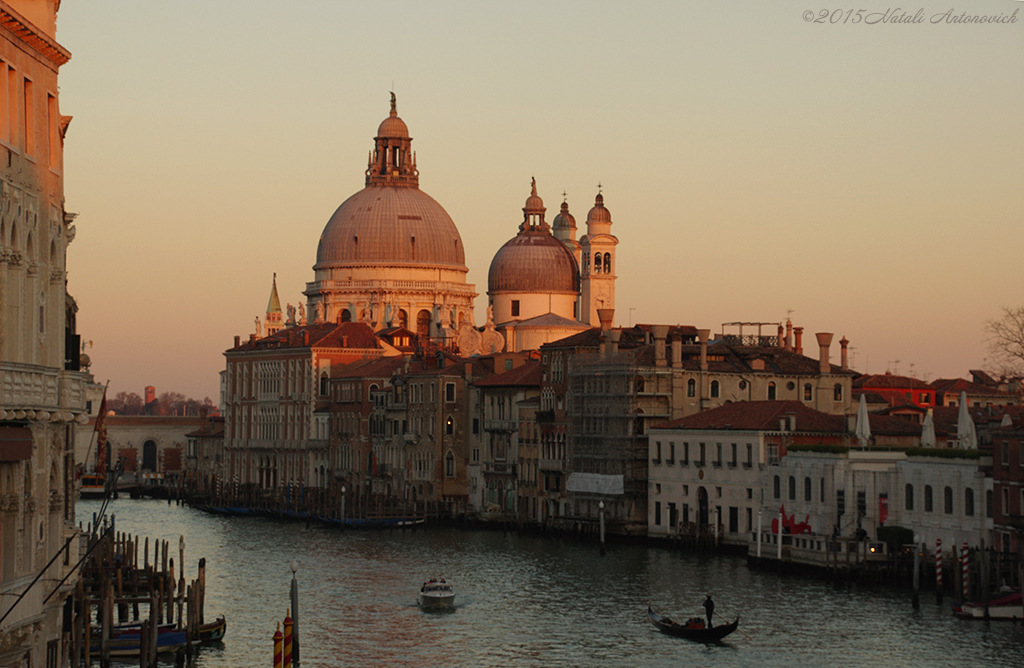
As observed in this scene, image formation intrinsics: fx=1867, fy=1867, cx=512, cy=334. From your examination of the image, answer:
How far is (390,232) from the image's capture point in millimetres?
114875

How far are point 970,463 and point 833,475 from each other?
19.7 ft

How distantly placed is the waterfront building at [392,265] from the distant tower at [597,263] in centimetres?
849

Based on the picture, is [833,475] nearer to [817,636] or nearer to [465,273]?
[817,636]

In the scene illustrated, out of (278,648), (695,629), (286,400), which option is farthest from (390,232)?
(278,648)

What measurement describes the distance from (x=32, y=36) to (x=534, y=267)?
287 feet

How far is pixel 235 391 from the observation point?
111m

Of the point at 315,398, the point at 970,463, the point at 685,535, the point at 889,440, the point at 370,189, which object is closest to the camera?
the point at 970,463

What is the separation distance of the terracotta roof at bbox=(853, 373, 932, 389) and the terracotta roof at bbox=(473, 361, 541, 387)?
19884 millimetres

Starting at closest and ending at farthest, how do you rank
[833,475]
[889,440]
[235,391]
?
[833,475] → [889,440] → [235,391]

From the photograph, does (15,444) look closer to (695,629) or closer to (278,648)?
(278,648)

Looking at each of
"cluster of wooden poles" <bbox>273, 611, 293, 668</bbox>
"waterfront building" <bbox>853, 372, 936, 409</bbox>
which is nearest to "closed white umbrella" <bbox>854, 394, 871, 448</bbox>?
"cluster of wooden poles" <bbox>273, 611, 293, 668</bbox>

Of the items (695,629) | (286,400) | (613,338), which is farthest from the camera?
(286,400)

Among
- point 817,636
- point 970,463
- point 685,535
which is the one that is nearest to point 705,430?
point 685,535

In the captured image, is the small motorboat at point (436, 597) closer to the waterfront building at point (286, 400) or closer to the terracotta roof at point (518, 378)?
the terracotta roof at point (518, 378)
